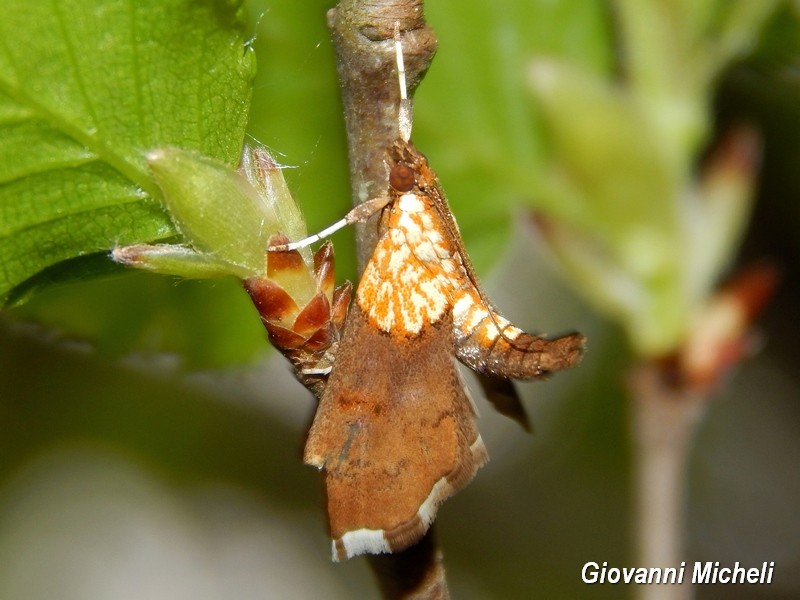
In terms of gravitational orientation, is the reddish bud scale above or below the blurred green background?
above

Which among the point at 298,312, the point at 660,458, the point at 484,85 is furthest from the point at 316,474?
the point at 298,312

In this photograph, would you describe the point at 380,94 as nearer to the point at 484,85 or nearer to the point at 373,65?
the point at 373,65

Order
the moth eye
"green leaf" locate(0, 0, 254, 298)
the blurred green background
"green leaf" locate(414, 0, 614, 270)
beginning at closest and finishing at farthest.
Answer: "green leaf" locate(0, 0, 254, 298) → the moth eye → "green leaf" locate(414, 0, 614, 270) → the blurred green background

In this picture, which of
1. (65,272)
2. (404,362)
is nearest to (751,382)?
(404,362)

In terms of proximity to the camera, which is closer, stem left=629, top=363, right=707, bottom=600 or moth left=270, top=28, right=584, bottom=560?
moth left=270, top=28, right=584, bottom=560

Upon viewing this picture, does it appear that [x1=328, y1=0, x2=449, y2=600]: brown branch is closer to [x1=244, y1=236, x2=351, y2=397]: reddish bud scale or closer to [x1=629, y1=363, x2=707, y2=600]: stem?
[x1=244, y1=236, x2=351, y2=397]: reddish bud scale

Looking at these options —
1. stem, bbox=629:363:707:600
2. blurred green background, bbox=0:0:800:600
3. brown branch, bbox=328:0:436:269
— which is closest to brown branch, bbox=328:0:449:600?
brown branch, bbox=328:0:436:269

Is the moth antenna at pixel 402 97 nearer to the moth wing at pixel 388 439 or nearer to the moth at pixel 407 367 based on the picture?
the moth at pixel 407 367

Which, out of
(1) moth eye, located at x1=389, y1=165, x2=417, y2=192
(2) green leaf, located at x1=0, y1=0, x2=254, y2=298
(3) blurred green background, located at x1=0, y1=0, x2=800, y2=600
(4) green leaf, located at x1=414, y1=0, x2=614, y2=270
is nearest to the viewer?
(2) green leaf, located at x1=0, y1=0, x2=254, y2=298
